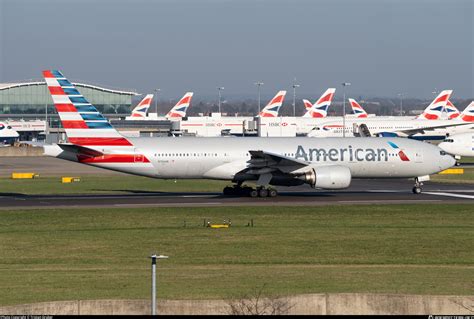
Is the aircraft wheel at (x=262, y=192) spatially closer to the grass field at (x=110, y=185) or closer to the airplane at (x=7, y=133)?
the grass field at (x=110, y=185)

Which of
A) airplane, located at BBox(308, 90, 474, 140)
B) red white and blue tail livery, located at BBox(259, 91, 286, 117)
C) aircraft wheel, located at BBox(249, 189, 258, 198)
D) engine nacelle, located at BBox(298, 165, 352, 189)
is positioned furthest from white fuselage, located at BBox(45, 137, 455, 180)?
red white and blue tail livery, located at BBox(259, 91, 286, 117)

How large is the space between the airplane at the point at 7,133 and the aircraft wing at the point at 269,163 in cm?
10588

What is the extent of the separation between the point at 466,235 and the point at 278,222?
27.8 ft

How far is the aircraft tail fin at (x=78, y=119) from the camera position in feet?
169

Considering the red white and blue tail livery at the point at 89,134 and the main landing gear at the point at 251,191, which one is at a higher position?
the red white and blue tail livery at the point at 89,134

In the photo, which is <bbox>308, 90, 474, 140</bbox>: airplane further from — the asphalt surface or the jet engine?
the jet engine

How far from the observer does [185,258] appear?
30328 millimetres

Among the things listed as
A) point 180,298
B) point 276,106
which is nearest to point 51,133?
point 276,106

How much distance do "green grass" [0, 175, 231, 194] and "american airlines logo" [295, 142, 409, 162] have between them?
29.6ft

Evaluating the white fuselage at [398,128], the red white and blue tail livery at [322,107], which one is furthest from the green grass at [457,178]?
the red white and blue tail livery at [322,107]

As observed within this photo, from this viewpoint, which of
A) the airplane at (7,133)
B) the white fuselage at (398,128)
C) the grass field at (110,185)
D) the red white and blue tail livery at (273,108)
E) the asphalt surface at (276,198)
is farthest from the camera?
the red white and blue tail livery at (273,108)

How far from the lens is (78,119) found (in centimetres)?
5172

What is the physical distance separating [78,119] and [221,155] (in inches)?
333

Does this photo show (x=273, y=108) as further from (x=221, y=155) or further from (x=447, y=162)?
(x=221, y=155)
